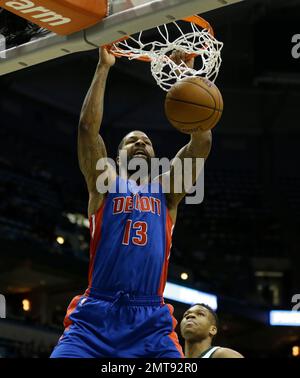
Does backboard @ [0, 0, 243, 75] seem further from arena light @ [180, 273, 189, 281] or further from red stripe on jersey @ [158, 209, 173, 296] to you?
arena light @ [180, 273, 189, 281]

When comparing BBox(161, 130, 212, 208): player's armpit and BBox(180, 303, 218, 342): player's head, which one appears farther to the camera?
BBox(180, 303, 218, 342): player's head

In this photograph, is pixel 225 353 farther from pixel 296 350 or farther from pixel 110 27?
pixel 296 350

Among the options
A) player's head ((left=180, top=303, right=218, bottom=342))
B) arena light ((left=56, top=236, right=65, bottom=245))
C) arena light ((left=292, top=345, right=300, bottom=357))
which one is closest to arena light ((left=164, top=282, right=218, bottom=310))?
arena light ((left=56, top=236, right=65, bottom=245))

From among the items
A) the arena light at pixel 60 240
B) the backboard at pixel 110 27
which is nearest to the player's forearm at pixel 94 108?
the backboard at pixel 110 27

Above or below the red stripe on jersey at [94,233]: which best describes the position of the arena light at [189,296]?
above

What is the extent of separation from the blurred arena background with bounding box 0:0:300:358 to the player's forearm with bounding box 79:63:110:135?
864 centimetres

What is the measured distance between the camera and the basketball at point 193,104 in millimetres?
4098

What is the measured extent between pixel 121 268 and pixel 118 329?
289 mm

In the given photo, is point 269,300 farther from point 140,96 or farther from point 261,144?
point 140,96

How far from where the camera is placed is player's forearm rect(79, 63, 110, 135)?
4.07 m

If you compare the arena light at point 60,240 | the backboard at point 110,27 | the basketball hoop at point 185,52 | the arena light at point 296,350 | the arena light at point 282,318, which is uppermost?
the arena light at point 60,240

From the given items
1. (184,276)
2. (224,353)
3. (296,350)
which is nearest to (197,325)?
(224,353)

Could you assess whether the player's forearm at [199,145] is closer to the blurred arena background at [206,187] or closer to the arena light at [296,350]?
the blurred arena background at [206,187]

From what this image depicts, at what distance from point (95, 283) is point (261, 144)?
14556 millimetres
